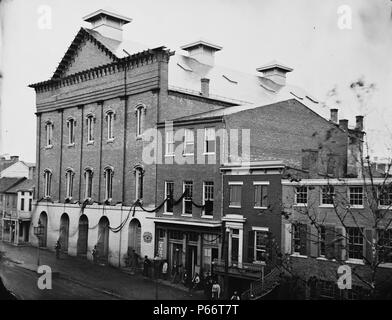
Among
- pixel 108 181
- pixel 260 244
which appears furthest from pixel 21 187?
pixel 260 244

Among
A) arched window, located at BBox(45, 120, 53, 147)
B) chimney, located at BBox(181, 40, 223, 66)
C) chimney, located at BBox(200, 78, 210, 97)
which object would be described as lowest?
arched window, located at BBox(45, 120, 53, 147)

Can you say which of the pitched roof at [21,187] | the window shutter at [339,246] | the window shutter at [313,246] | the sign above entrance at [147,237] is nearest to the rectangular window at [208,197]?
the sign above entrance at [147,237]

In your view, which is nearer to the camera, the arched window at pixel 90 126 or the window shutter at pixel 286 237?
the window shutter at pixel 286 237

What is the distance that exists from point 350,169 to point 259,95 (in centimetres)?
576

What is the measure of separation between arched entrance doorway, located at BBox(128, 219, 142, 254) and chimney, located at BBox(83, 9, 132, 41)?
7.50 metres

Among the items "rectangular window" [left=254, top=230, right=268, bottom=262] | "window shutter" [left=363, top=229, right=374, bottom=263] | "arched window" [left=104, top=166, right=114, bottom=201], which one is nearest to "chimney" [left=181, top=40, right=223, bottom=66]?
"arched window" [left=104, top=166, right=114, bottom=201]

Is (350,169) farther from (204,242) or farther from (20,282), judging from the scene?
(20,282)

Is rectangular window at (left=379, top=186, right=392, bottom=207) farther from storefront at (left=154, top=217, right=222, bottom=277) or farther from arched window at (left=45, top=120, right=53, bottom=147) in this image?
arched window at (left=45, top=120, right=53, bottom=147)

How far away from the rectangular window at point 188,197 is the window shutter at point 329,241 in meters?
5.03

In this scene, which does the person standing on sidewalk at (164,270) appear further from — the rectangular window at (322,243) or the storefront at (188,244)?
the rectangular window at (322,243)

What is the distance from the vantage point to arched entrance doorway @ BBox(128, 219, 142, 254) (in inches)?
705

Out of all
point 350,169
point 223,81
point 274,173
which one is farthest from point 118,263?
point 350,169

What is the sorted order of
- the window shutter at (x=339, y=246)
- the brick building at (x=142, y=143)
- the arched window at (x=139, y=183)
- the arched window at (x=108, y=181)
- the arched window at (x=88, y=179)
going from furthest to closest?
the arched window at (x=88, y=179), the arched window at (x=108, y=181), the arched window at (x=139, y=183), the brick building at (x=142, y=143), the window shutter at (x=339, y=246)

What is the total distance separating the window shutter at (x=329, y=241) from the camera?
14977 mm
